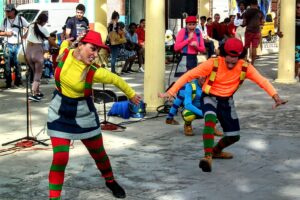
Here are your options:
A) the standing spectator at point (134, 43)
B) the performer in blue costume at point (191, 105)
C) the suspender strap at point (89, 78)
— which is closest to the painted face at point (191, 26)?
the performer in blue costume at point (191, 105)

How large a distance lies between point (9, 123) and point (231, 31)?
→ 14202 mm

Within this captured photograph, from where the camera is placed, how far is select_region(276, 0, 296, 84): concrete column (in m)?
15.6

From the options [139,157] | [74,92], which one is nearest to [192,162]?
[139,157]

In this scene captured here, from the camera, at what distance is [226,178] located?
6977mm

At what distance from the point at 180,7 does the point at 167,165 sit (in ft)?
32.9

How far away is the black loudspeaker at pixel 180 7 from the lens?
16812mm

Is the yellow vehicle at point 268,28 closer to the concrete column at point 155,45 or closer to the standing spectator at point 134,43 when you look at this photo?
the standing spectator at point 134,43

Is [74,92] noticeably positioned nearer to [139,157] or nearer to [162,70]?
[139,157]

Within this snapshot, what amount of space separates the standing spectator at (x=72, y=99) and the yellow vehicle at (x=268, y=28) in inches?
1049

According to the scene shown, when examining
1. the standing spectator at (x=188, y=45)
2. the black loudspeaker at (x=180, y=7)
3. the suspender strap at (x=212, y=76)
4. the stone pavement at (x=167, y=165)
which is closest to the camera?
the stone pavement at (x=167, y=165)

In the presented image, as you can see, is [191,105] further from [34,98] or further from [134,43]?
[134,43]

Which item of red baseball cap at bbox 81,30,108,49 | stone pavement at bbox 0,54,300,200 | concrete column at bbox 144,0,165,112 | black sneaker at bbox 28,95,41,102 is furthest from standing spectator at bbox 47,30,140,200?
black sneaker at bbox 28,95,41,102

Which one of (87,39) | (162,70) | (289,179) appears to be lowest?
(289,179)

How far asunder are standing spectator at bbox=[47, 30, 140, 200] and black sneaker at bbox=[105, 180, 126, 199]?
60cm
